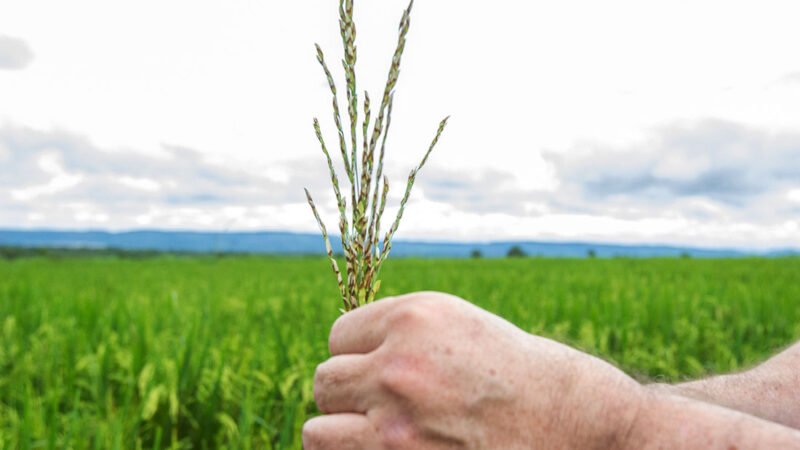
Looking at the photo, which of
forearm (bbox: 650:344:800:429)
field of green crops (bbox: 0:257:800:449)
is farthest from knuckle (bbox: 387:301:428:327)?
forearm (bbox: 650:344:800:429)

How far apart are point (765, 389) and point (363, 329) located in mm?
1219

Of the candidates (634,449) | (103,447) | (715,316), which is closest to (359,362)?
(634,449)

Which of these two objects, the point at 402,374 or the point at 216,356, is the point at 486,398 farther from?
the point at 216,356

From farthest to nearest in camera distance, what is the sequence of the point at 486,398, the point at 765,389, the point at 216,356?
the point at 216,356 → the point at 765,389 → the point at 486,398

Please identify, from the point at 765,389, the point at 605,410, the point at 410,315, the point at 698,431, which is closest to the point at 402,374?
the point at 410,315

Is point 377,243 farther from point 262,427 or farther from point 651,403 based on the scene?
point 262,427

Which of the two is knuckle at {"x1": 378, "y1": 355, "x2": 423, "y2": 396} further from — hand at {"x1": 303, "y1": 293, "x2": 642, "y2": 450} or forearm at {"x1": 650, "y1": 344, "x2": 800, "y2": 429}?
forearm at {"x1": 650, "y1": 344, "x2": 800, "y2": 429}

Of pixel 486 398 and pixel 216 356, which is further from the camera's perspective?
pixel 216 356

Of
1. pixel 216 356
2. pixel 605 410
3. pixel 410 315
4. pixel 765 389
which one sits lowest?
pixel 216 356

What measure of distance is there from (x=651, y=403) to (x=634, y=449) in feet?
0.22

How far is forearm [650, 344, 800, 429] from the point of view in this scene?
1593 millimetres

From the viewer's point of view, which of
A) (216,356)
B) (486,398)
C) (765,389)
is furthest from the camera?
(216,356)

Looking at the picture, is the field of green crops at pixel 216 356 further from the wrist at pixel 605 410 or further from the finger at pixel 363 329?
the finger at pixel 363 329

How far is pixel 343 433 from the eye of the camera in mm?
877
